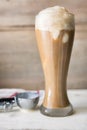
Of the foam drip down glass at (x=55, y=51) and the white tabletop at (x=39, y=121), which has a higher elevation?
the foam drip down glass at (x=55, y=51)

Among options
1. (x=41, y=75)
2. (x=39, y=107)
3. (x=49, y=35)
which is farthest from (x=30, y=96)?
(x=41, y=75)

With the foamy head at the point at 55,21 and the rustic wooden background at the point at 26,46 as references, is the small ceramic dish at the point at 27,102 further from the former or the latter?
the rustic wooden background at the point at 26,46

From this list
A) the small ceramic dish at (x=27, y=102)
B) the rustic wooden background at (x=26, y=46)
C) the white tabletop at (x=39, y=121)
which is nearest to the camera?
the white tabletop at (x=39, y=121)

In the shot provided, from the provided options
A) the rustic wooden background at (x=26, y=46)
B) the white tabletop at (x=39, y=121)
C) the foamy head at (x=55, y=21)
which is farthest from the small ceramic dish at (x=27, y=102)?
the rustic wooden background at (x=26, y=46)

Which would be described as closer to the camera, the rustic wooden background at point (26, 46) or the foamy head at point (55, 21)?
the foamy head at point (55, 21)

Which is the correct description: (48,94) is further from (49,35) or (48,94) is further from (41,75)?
(41,75)

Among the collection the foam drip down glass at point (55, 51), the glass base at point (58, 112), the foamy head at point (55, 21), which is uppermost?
the foamy head at point (55, 21)

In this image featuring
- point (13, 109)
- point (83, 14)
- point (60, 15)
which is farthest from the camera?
point (83, 14)
